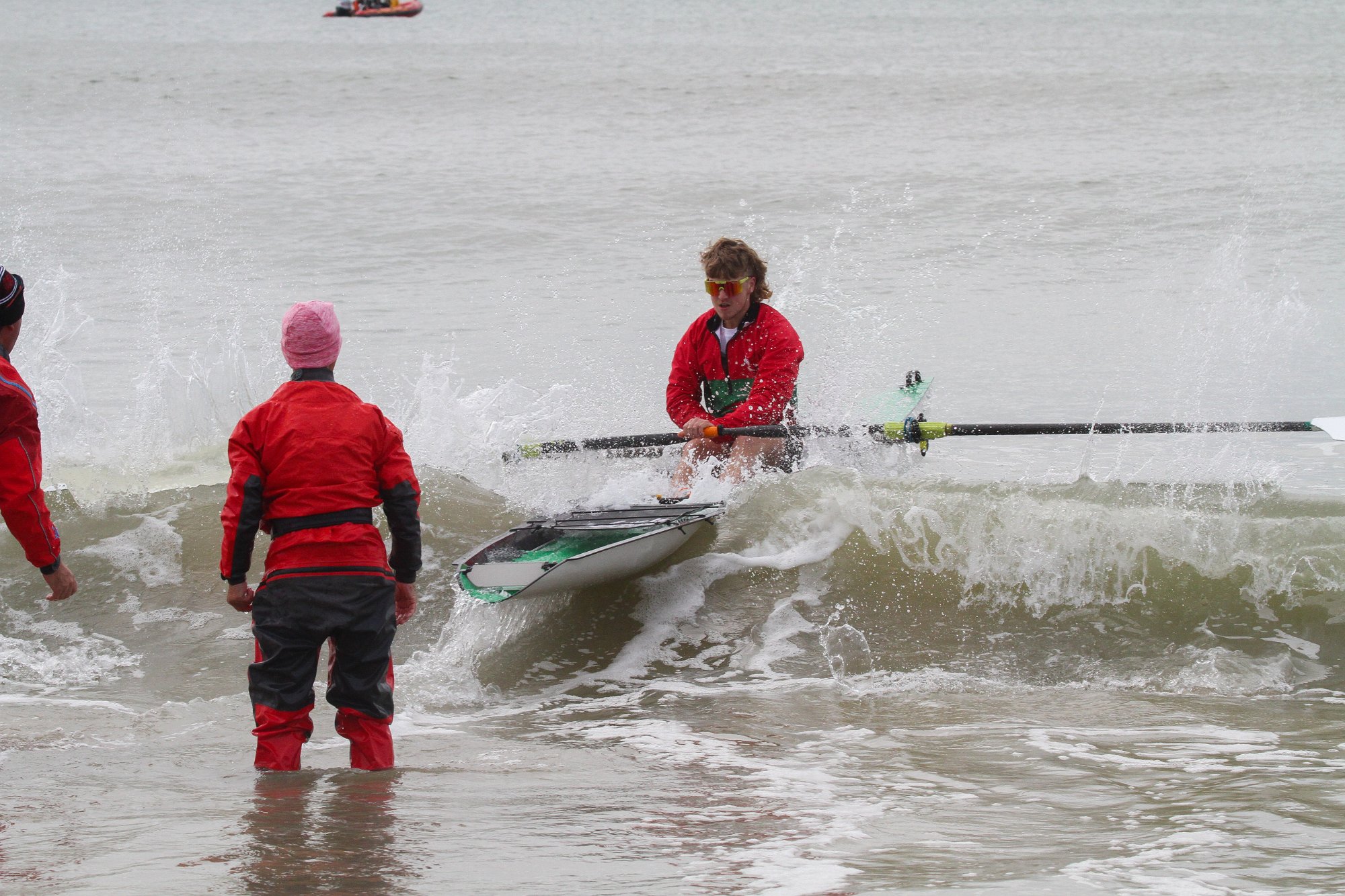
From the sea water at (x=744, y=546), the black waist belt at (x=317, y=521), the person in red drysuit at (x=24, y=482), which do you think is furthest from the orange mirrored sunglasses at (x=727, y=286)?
the person in red drysuit at (x=24, y=482)

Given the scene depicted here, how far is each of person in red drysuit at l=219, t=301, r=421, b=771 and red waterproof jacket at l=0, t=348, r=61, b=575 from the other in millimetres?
667

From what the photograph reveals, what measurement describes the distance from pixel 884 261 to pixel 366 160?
13077 mm

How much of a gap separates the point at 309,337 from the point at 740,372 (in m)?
3.45

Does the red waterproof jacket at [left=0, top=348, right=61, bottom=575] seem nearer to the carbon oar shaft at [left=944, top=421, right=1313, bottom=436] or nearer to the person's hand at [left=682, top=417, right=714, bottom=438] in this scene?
the person's hand at [left=682, top=417, right=714, bottom=438]

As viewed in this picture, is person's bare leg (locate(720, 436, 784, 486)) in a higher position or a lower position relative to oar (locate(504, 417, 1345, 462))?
lower

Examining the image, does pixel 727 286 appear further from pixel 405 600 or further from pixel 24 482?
pixel 24 482

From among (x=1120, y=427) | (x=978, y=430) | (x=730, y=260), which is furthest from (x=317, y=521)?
(x=1120, y=427)

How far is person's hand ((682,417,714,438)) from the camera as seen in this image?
6.90 m

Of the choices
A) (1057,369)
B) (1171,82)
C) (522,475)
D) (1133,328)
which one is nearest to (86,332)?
(522,475)

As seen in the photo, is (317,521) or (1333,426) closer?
(317,521)

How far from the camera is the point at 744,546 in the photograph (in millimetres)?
6797

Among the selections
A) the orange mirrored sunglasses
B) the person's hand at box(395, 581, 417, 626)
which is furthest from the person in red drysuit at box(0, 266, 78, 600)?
the orange mirrored sunglasses

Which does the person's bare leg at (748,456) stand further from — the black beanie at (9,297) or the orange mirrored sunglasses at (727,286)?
the black beanie at (9,297)

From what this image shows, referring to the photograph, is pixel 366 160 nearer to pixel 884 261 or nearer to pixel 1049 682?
pixel 884 261
